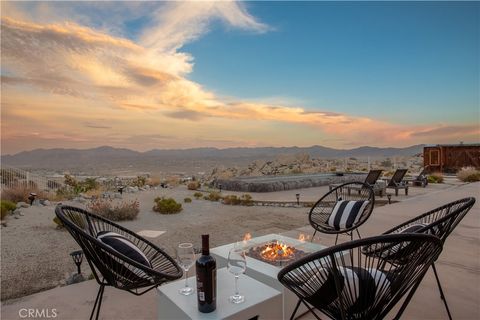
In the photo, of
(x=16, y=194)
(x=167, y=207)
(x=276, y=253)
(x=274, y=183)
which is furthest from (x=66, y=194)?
(x=276, y=253)

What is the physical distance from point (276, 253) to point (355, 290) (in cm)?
97

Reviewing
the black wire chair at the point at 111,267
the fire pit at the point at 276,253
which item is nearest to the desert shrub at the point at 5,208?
the black wire chair at the point at 111,267

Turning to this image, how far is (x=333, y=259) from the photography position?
3.57 feet

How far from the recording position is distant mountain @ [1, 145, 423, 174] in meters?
31.3

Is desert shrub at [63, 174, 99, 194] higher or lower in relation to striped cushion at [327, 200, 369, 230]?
lower

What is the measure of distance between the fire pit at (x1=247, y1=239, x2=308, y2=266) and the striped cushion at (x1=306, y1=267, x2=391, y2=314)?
2.38ft

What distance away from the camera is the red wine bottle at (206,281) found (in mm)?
1272

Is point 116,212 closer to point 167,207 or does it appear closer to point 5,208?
point 167,207

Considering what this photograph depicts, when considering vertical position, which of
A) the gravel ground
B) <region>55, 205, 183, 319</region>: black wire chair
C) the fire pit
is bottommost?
the gravel ground

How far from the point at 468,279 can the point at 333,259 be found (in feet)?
7.46

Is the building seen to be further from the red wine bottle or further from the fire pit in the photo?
the red wine bottle

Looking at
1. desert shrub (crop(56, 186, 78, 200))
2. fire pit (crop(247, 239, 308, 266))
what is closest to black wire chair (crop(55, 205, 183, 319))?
fire pit (crop(247, 239, 308, 266))

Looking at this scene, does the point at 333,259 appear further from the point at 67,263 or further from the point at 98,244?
the point at 67,263

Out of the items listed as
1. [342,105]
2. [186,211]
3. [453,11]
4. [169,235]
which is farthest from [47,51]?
A: [342,105]
